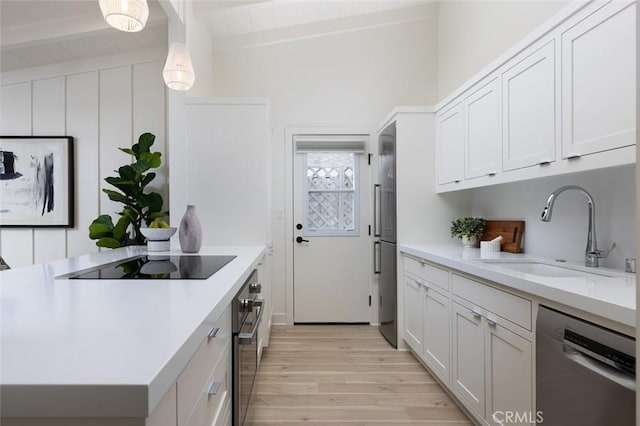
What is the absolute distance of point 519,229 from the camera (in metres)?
2.42

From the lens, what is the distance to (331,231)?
3.84 metres

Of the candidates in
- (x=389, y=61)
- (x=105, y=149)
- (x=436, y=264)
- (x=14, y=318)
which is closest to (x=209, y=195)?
(x=105, y=149)

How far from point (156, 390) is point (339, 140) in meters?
3.46

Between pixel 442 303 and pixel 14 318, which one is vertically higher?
pixel 14 318

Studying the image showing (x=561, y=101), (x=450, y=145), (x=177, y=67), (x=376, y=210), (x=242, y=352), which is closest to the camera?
(x=242, y=352)

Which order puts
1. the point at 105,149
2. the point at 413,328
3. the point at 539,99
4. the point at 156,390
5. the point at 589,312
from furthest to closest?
the point at 105,149
the point at 413,328
the point at 539,99
the point at 589,312
the point at 156,390

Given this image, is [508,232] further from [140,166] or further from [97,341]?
[140,166]

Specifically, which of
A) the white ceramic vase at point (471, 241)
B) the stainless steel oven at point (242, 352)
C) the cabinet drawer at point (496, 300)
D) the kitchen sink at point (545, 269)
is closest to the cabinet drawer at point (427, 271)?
the cabinet drawer at point (496, 300)

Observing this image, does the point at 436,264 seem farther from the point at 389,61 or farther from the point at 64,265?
the point at 389,61

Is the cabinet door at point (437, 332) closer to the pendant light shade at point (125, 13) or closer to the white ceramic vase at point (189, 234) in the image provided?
the white ceramic vase at point (189, 234)

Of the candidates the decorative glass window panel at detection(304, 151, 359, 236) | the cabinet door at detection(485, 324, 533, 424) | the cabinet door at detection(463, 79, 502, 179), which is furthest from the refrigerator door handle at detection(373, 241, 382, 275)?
the cabinet door at detection(485, 324, 533, 424)

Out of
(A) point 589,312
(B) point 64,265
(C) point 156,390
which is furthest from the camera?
(B) point 64,265

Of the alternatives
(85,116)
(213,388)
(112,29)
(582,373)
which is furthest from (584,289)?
(85,116)

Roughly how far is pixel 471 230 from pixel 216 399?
Answer: 2.32 meters
